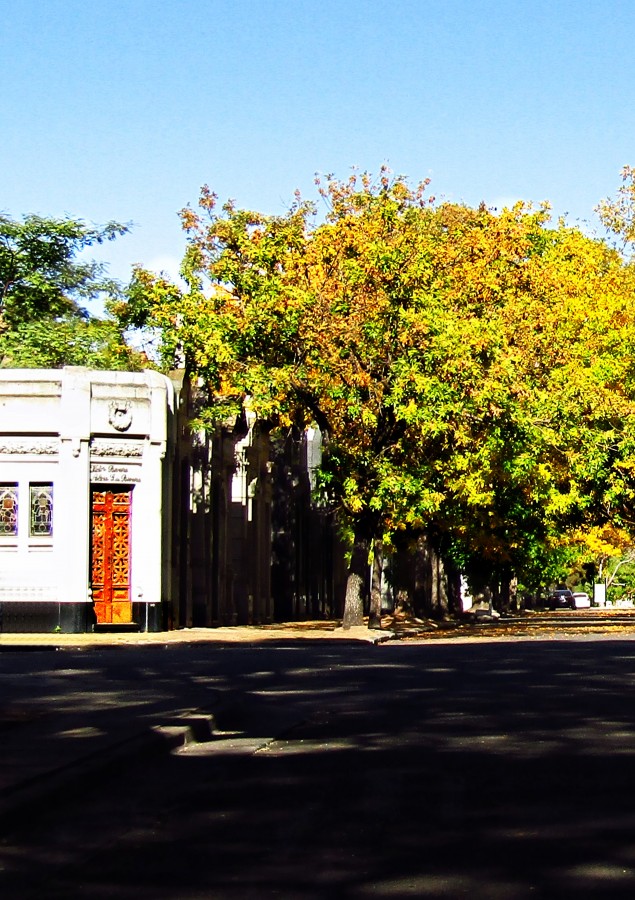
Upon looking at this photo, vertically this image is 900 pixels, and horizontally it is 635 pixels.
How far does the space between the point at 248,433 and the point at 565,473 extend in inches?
440

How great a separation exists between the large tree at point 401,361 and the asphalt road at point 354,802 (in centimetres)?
2181

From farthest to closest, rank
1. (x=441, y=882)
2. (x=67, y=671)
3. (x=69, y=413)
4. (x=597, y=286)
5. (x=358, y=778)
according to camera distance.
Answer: (x=597, y=286), (x=69, y=413), (x=67, y=671), (x=358, y=778), (x=441, y=882)

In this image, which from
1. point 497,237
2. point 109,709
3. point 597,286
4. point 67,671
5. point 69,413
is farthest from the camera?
point 597,286

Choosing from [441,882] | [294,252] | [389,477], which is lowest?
[441,882]

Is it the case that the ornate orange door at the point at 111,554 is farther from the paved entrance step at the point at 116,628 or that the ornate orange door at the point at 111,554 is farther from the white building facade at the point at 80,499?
the paved entrance step at the point at 116,628

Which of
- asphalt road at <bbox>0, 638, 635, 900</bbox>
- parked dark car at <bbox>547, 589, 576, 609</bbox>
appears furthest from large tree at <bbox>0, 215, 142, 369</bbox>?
parked dark car at <bbox>547, 589, 576, 609</bbox>

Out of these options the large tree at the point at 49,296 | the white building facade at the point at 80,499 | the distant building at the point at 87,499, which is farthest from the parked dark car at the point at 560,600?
the white building facade at the point at 80,499

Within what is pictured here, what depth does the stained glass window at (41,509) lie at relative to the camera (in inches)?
1577

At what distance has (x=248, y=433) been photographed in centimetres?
5459

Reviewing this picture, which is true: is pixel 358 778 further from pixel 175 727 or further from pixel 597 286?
pixel 597 286

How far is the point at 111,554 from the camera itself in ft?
133

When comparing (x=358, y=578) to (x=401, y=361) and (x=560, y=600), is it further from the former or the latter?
(x=560, y=600)

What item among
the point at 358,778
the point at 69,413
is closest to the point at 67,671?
the point at 358,778

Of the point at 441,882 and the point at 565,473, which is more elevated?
the point at 565,473
